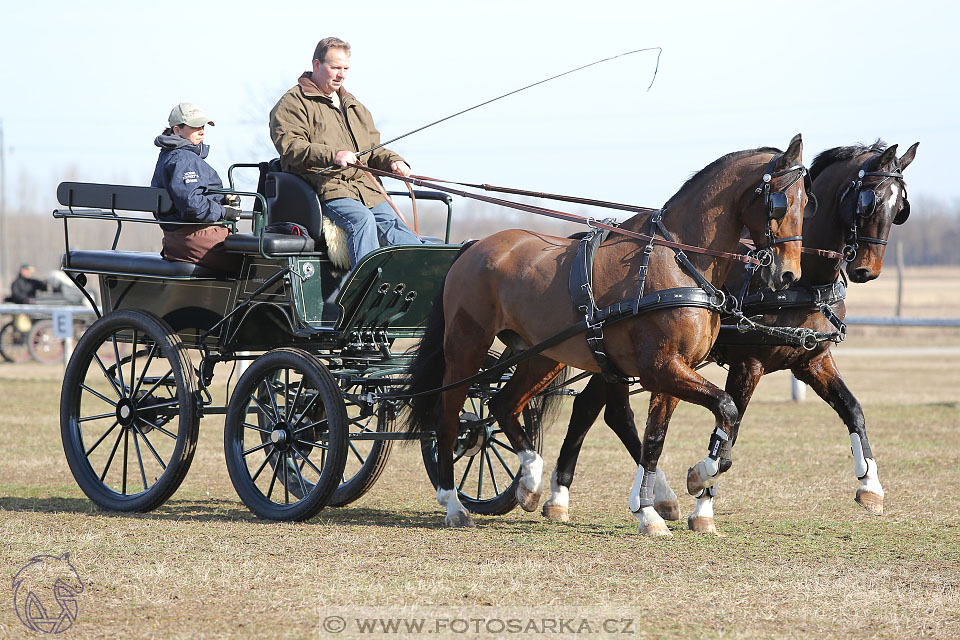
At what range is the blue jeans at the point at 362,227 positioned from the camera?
22.2 ft

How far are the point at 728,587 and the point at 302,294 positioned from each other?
10.1 ft

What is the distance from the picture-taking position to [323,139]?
A: 22.8 feet

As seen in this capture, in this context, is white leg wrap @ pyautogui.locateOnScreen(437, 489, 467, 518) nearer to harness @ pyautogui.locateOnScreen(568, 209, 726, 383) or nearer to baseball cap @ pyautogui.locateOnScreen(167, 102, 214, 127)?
harness @ pyautogui.locateOnScreen(568, 209, 726, 383)

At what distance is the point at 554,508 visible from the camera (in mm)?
6723

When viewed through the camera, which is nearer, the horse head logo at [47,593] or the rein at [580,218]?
the horse head logo at [47,593]

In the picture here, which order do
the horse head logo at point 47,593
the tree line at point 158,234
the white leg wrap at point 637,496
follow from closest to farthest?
the horse head logo at point 47,593, the white leg wrap at point 637,496, the tree line at point 158,234

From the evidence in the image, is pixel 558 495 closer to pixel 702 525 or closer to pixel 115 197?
pixel 702 525

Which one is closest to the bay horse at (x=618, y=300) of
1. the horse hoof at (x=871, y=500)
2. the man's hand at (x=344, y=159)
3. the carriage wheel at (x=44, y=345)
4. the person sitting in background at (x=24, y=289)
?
the man's hand at (x=344, y=159)

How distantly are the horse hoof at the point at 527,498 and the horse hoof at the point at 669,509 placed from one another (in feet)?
2.28

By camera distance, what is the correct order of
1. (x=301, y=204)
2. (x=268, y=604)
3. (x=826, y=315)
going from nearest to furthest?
(x=268, y=604) → (x=826, y=315) → (x=301, y=204)

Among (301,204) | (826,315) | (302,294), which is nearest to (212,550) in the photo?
(302,294)

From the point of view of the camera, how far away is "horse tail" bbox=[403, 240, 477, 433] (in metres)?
6.61

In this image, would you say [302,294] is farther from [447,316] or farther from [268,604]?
[268,604]

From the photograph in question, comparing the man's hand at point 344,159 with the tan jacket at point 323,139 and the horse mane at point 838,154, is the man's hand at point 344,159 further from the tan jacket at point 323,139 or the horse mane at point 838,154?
the horse mane at point 838,154
